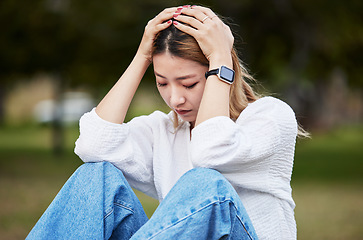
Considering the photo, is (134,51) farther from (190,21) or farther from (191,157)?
(191,157)

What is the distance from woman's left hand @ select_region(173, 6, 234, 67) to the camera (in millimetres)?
2730

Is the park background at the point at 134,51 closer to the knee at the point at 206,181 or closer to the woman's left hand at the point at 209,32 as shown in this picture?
the woman's left hand at the point at 209,32

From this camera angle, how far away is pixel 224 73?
269 centimetres

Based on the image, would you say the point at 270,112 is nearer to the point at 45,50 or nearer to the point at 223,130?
the point at 223,130

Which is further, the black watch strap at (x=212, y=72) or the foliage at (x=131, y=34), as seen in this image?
the foliage at (x=131, y=34)

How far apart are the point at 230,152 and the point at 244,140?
0.33 ft

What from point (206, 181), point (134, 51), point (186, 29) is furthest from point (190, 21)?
point (134, 51)

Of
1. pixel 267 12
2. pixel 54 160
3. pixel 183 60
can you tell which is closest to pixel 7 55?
pixel 54 160

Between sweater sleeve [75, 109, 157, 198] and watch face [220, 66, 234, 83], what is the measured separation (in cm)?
59

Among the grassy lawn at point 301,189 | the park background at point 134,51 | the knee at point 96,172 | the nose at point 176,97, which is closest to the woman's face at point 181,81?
the nose at point 176,97

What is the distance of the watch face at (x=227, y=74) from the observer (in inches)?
106

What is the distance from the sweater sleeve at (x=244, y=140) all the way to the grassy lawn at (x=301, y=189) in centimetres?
349

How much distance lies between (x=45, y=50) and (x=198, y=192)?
11782 mm

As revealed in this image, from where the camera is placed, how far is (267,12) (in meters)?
11.9
